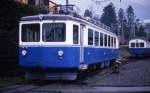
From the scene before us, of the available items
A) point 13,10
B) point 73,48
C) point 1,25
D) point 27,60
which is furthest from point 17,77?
point 13,10

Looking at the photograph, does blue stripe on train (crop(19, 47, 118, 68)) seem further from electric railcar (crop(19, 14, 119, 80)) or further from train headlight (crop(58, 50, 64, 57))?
train headlight (crop(58, 50, 64, 57))

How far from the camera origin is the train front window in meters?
18.8

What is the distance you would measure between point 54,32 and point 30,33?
1.25 m

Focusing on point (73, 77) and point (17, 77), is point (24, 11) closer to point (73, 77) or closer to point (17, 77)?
point (17, 77)

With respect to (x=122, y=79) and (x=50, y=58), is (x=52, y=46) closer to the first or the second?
(x=50, y=58)

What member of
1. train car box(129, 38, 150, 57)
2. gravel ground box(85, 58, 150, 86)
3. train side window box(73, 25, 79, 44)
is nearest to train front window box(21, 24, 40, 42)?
train side window box(73, 25, 79, 44)

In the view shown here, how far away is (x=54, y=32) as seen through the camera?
18.5 metres

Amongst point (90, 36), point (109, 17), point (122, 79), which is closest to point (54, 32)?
point (90, 36)

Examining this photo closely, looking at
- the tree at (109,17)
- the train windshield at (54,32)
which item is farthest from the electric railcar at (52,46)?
the tree at (109,17)

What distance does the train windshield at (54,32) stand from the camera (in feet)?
60.2

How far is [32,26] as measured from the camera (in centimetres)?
1895

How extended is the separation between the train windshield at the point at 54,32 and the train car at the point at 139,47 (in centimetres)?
3629

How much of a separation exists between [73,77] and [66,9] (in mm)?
4033

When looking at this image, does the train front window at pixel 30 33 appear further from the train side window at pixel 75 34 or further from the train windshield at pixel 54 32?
the train side window at pixel 75 34
